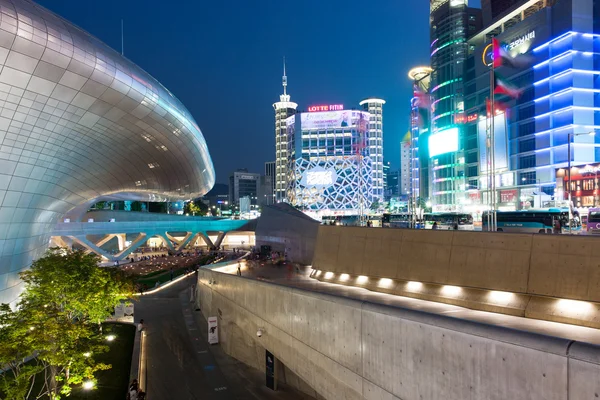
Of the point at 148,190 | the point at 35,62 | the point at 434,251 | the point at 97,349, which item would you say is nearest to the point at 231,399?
the point at 97,349

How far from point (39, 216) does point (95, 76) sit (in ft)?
32.1

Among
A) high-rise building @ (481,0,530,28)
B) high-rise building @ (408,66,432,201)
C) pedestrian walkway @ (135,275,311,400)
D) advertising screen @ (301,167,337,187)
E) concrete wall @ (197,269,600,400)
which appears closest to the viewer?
concrete wall @ (197,269,600,400)

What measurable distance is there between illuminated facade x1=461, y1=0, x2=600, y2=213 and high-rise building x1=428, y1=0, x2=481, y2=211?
38.7ft

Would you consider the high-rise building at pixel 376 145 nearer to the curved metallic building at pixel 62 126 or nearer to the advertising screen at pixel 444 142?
the advertising screen at pixel 444 142

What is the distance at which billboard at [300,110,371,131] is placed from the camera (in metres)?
130

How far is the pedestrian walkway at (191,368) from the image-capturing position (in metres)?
17.5

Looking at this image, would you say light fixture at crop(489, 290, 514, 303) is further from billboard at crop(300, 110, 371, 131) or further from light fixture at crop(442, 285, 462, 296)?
billboard at crop(300, 110, 371, 131)

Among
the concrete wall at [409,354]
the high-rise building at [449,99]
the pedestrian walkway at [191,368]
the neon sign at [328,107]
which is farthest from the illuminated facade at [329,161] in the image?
the concrete wall at [409,354]

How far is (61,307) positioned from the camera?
1648cm

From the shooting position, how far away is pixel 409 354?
9.68 meters

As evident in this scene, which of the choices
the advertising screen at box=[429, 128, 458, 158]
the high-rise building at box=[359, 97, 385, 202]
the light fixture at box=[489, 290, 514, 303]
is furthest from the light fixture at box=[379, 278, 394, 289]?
the high-rise building at box=[359, 97, 385, 202]

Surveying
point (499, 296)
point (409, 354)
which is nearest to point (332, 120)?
point (499, 296)

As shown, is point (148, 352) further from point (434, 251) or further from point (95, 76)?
point (434, 251)

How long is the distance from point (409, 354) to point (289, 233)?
89.9 feet
